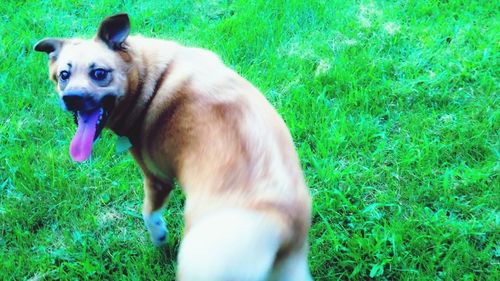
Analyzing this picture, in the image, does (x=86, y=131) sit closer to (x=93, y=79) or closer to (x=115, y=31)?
(x=93, y=79)

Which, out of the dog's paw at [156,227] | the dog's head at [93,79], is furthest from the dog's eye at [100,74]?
the dog's paw at [156,227]

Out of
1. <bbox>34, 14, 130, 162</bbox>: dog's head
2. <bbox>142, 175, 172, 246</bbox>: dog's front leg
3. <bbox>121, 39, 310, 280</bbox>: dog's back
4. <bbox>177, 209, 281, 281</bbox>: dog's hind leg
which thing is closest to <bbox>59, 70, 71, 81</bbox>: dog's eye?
<bbox>34, 14, 130, 162</bbox>: dog's head

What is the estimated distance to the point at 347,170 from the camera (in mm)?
3551

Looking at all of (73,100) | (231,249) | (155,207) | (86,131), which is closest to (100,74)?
(73,100)

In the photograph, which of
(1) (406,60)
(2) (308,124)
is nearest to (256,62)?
(2) (308,124)

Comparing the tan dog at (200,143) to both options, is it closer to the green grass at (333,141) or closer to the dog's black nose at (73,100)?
the dog's black nose at (73,100)

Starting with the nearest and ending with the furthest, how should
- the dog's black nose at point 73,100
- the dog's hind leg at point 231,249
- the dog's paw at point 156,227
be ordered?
the dog's hind leg at point 231,249, the dog's black nose at point 73,100, the dog's paw at point 156,227

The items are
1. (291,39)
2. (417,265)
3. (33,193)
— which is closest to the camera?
(417,265)

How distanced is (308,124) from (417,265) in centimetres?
136

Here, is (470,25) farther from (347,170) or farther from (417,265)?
(417,265)

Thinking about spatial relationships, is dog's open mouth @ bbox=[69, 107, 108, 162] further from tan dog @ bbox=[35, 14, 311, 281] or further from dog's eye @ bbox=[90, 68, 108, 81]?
dog's eye @ bbox=[90, 68, 108, 81]

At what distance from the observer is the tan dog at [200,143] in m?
1.92

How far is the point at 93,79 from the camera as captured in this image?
2.78 m

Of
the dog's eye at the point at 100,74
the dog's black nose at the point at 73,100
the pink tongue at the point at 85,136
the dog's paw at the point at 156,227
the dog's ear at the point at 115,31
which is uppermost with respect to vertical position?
the dog's ear at the point at 115,31
